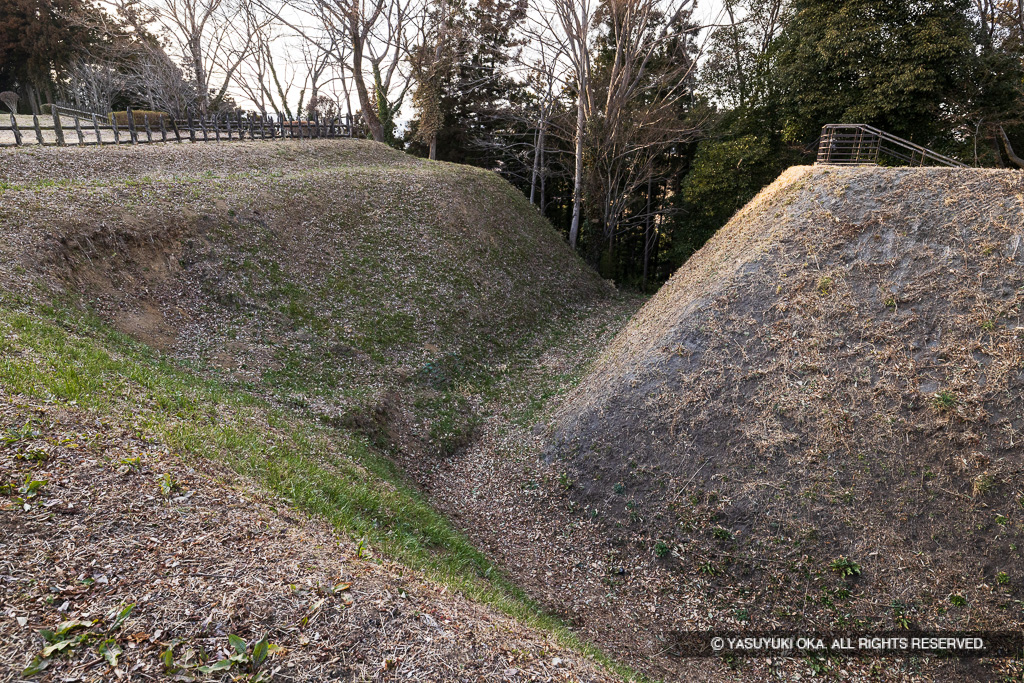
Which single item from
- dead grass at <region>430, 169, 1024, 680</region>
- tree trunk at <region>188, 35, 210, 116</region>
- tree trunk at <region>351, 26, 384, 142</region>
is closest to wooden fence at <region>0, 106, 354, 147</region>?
tree trunk at <region>351, 26, 384, 142</region>

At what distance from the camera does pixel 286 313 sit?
53.0ft

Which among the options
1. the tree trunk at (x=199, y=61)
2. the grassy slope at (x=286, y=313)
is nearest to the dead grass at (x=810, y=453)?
the grassy slope at (x=286, y=313)

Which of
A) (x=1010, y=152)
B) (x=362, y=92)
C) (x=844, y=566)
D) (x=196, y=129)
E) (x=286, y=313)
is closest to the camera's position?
(x=844, y=566)

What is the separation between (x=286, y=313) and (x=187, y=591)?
12.1 m

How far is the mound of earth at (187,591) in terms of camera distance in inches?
182

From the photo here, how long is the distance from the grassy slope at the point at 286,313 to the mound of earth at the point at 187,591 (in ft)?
3.87

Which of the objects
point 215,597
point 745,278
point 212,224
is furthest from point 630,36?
point 215,597

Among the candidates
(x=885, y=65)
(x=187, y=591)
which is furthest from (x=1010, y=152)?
(x=187, y=591)

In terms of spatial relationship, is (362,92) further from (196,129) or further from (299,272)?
(299,272)

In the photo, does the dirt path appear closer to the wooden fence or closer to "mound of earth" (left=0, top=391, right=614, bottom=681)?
"mound of earth" (left=0, top=391, right=614, bottom=681)

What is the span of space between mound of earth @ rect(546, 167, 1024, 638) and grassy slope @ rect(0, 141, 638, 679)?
3.83 m

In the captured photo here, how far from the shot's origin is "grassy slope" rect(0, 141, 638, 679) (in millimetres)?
9238

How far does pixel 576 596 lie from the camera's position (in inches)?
376

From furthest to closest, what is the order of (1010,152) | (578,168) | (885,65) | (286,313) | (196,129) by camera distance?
(578,168) < (196,129) < (1010,152) < (885,65) < (286,313)
